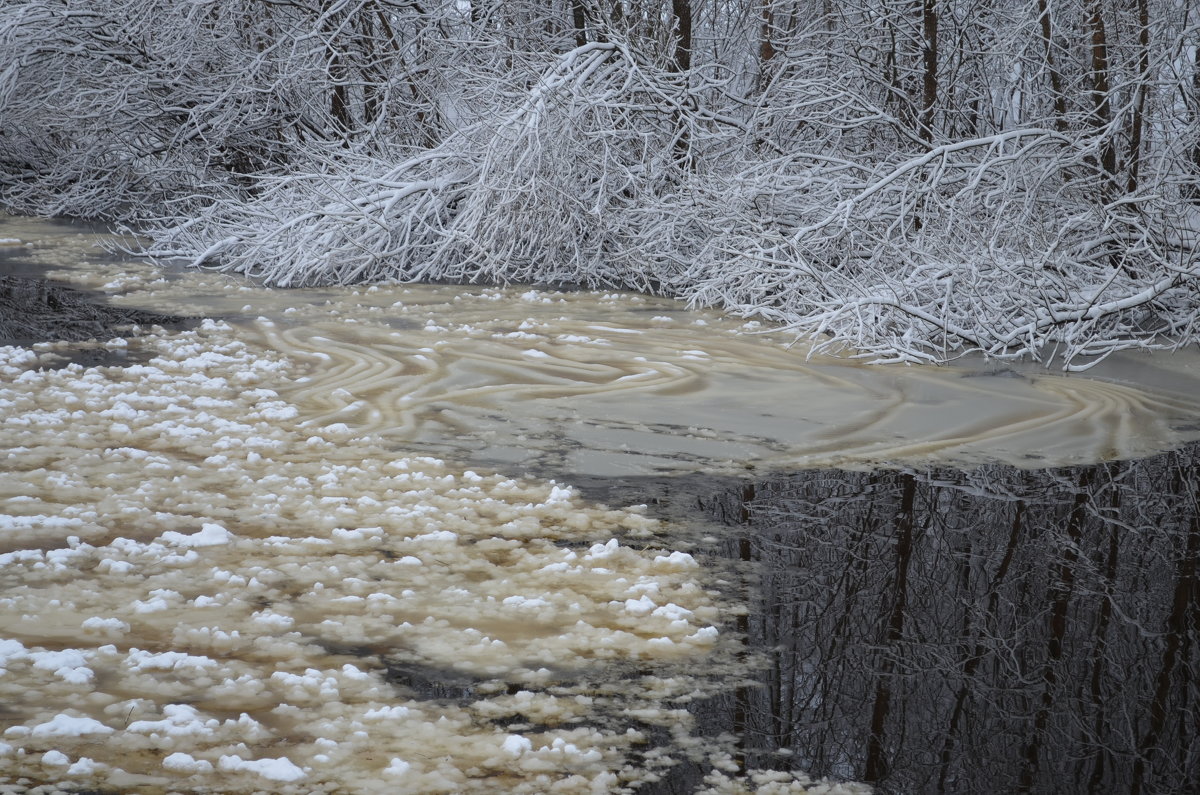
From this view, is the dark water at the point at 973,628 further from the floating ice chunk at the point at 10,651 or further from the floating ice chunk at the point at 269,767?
the floating ice chunk at the point at 10,651

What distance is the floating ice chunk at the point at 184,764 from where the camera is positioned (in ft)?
8.96

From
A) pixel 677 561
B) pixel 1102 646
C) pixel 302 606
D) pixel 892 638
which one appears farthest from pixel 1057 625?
pixel 302 606

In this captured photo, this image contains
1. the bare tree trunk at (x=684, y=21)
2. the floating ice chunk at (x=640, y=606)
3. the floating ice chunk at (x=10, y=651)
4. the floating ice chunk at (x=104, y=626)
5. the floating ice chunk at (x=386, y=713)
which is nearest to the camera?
the floating ice chunk at (x=386, y=713)

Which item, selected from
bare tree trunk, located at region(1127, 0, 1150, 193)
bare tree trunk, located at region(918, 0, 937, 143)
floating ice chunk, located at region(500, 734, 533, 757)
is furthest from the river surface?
bare tree trunk, located at region(918, 0, 937, 143)

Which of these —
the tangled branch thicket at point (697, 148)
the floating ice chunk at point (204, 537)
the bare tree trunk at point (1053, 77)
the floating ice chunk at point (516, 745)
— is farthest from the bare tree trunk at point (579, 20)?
the floating ice chunk at point (516, 745)

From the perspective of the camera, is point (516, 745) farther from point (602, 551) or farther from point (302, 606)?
point (602, 551)

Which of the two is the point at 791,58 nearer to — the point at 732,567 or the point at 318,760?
the point at 732,567

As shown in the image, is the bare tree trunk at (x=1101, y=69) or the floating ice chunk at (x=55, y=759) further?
the bare tree trunk at (x=1101, y=69)

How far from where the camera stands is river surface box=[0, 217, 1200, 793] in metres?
2.89

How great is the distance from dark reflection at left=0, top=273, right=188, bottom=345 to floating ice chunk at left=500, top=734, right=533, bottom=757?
5982mm

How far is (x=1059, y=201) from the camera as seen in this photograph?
928 centimetres

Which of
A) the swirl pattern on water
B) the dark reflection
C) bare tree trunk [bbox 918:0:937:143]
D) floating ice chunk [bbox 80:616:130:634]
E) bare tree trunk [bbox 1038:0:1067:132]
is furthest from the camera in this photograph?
bare tree trunk [bbox 918:0:937:143]

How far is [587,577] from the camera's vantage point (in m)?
3.98

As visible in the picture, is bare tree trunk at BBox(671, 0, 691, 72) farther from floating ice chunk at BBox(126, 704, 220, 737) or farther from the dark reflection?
floating ice chunk at BBox(126, 704, 220, 737)
